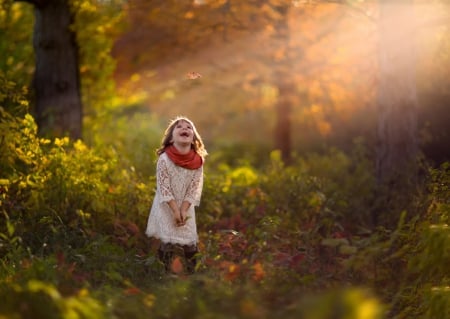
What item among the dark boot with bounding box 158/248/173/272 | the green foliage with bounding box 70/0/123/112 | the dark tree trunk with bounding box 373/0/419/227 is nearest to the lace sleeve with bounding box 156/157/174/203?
the dark boot with bounding box 158/248/173/272

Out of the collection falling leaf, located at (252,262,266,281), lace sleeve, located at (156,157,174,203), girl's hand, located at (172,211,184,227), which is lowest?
girl's hand, located at (172,211,184,227)

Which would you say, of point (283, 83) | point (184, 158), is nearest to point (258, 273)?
point (184, 158)

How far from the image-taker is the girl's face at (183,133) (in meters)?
7.01

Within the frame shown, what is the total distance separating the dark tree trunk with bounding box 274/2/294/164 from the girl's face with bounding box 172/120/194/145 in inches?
313

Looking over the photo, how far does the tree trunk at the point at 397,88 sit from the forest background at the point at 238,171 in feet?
0.06

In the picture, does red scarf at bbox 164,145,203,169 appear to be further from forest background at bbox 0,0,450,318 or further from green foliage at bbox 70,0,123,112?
green foliage at bbox 70,0,123,112

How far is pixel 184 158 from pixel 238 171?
565 cm

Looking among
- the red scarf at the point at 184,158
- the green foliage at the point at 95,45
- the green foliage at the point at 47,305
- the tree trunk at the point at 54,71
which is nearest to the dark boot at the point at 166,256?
the red scarf at the point at 184,158

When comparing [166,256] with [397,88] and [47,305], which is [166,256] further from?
[397,88]

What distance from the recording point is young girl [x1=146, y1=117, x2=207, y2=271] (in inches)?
273

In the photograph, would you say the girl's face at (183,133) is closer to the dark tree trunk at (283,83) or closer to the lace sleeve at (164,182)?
the lace sleeve at (164,182)

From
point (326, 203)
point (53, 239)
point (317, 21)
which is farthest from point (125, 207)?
point (317, 21)

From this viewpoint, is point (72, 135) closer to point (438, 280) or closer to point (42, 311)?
point (438, 280)

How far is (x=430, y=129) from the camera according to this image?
1345cm
